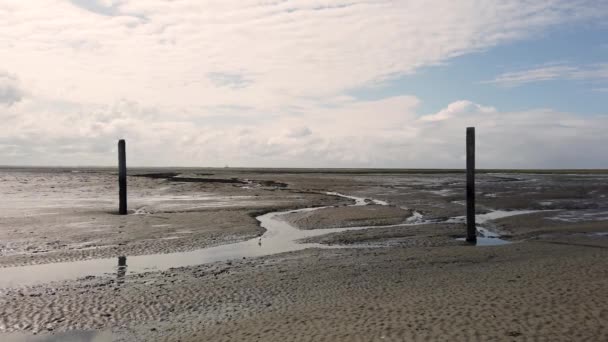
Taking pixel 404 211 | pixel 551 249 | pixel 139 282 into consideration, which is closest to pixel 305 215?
pixel 404 211

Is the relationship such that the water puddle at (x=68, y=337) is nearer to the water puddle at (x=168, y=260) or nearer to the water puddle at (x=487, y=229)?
the water puddle at (x=168, y=260)

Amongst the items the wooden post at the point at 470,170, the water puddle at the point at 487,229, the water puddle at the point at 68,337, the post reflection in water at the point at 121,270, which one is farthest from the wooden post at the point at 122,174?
the water puddle at the point at 68,337

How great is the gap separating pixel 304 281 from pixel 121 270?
5303 millimetres

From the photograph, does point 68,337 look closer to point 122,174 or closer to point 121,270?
point 121,270

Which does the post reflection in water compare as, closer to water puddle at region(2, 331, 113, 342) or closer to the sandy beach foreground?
the sandy beach foreground

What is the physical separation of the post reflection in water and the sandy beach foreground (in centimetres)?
5

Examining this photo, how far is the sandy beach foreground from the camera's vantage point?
27.2ft

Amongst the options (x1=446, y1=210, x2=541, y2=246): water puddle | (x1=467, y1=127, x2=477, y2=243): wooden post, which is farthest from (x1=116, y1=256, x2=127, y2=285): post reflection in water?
(x1=467, y1=127, x2=477, y2=243): wooden post

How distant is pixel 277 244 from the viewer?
17.5m

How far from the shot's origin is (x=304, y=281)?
38.9 feet

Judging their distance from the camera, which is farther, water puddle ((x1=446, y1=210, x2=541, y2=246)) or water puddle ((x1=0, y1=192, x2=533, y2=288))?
water puddle ((x1=446, y1=210, x2=541, y2=246))

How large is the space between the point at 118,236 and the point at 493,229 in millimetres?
15891

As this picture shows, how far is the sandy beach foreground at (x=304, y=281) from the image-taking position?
829 cm

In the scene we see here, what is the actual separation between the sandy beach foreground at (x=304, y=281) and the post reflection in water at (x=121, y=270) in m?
0.05
